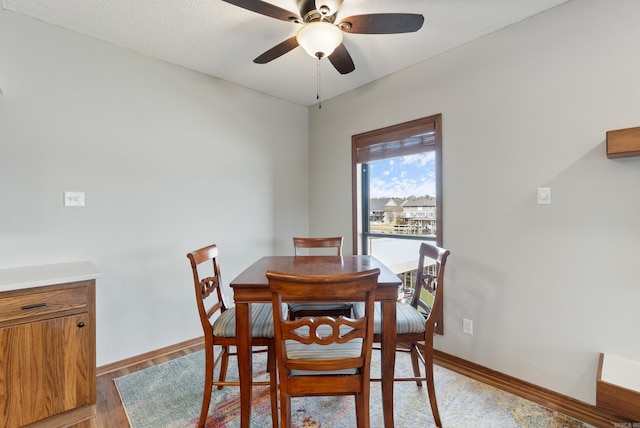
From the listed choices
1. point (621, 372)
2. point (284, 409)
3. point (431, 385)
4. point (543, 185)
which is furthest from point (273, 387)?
point (543, 185)

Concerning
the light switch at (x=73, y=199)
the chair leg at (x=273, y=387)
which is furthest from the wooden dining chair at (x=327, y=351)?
the light switch at (x=73, y=199)

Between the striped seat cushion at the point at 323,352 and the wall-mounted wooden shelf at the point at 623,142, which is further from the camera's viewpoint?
the wall-mounted wooden shelf at the point at 623,142

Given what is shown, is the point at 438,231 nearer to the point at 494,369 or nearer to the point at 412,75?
the point at 494,369

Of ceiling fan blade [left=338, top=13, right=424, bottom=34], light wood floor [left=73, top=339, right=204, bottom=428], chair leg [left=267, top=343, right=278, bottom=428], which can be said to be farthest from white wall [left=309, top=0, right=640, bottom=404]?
light wood floor [left=73, top=339, right=204, bottom=428]

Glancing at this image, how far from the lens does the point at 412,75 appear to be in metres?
2.60

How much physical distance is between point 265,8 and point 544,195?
202cm

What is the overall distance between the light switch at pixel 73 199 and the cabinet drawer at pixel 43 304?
→ 28.9 inches

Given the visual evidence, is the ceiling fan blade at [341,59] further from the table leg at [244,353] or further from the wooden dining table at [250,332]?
the table leg at [244,353]

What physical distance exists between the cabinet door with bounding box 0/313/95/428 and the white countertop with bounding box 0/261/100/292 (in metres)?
0.22

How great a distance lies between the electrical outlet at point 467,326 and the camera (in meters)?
2.23

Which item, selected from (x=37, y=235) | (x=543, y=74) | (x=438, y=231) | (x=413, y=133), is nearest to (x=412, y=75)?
(x=413, y=133)

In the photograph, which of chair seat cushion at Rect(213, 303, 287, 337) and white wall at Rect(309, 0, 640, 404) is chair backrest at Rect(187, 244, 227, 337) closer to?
chair seat cushion at Rect(213, 303, 287, 337)

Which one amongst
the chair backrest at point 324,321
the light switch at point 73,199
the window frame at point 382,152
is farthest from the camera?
the window frame at point 382,152

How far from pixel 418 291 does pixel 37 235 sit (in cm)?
261
